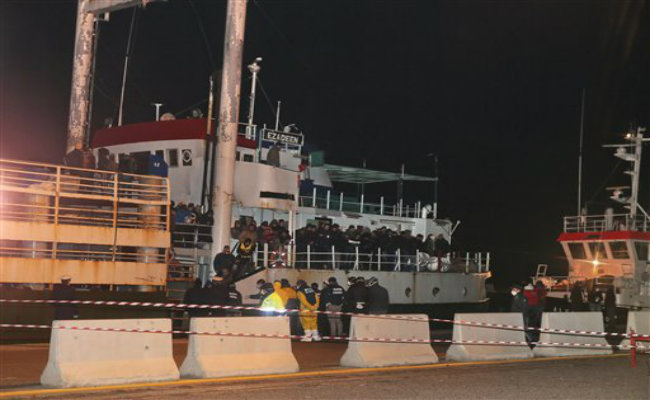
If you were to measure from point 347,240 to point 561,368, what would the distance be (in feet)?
40.7

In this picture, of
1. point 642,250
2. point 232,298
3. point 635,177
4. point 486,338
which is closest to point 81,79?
point 232,298

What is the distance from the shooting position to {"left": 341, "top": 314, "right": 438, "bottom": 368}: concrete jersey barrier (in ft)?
41.7

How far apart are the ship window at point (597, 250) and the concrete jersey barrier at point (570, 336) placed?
17.0 meters

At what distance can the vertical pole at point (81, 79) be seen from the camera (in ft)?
73.2

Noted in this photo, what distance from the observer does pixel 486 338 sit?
→ 14289 millimetres

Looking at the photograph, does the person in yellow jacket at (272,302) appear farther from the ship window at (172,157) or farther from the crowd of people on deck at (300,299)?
the ship window at (172,157)

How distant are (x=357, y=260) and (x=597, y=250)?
1200cm

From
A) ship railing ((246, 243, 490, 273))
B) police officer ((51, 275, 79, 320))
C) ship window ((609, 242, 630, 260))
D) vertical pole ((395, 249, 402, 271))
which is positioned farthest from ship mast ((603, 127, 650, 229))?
police officer ((51, 275, 79, 320))

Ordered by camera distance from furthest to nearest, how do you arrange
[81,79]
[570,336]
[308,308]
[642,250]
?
1. [642,250]
2. [81,79]
3. [308,308]
4. [570,336]

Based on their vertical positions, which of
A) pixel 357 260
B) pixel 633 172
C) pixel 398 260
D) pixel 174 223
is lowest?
pixel 357 260

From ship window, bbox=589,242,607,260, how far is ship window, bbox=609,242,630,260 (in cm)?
47

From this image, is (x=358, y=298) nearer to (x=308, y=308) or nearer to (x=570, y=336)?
(x=308, y=308)

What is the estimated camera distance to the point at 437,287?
28734mm

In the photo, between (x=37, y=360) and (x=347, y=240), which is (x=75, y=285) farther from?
(x=347, y=240)
